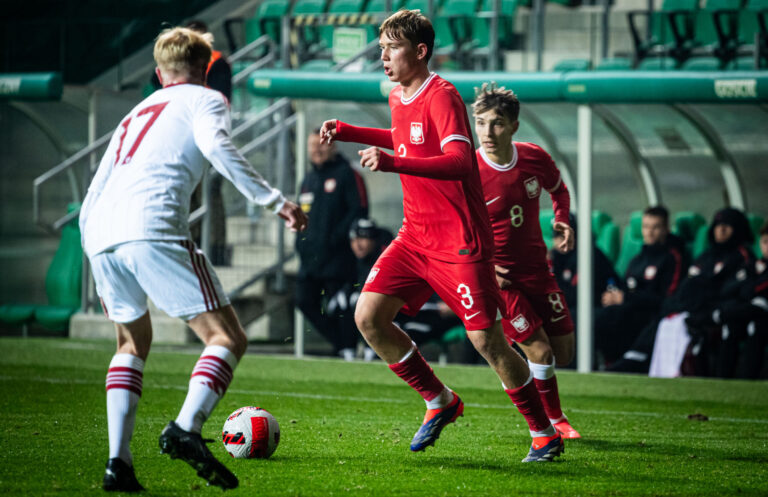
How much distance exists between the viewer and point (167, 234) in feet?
14.9

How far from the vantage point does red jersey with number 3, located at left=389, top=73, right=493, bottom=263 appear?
5.57 meters

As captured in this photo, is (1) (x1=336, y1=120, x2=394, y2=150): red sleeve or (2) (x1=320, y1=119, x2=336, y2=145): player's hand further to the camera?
(1) (x1=336, y1=120, x2=394, y2=150): red sleeve

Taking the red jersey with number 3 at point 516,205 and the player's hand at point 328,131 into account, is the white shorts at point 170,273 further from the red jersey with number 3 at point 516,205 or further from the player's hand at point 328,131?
the red jersey with number 3 at point 516,205

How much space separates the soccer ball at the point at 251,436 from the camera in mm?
5566

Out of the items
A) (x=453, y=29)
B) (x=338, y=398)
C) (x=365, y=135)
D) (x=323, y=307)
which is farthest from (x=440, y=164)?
(x=453, y=29)

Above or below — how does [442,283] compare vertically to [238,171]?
below

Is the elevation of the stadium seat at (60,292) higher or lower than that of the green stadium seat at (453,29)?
lower

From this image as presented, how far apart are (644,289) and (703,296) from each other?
790 mm

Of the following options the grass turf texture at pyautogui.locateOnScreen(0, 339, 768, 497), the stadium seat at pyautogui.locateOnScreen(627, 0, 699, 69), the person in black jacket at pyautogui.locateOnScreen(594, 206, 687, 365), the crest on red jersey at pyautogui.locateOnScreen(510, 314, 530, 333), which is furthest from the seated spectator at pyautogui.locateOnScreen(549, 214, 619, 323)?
the crest on red jersey at pyautogui.locateOnScreen(510, 314, 530, 333)

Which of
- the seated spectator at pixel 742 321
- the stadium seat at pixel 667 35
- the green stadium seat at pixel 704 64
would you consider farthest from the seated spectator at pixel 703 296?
the stadium seat at pixel 667 35

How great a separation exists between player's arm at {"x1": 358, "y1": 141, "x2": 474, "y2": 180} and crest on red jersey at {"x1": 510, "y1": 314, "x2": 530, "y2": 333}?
1.38 m

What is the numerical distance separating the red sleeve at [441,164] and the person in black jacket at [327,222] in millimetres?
6497

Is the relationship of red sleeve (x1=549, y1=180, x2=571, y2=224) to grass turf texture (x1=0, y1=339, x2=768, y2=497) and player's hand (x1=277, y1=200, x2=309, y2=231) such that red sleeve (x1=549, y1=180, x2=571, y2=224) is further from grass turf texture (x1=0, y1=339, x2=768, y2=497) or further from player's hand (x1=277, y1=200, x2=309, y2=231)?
player's hand (x1=277, y1=200, x2=309, y2=231)

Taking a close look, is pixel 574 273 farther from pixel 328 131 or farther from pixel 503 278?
pixel 328 131
